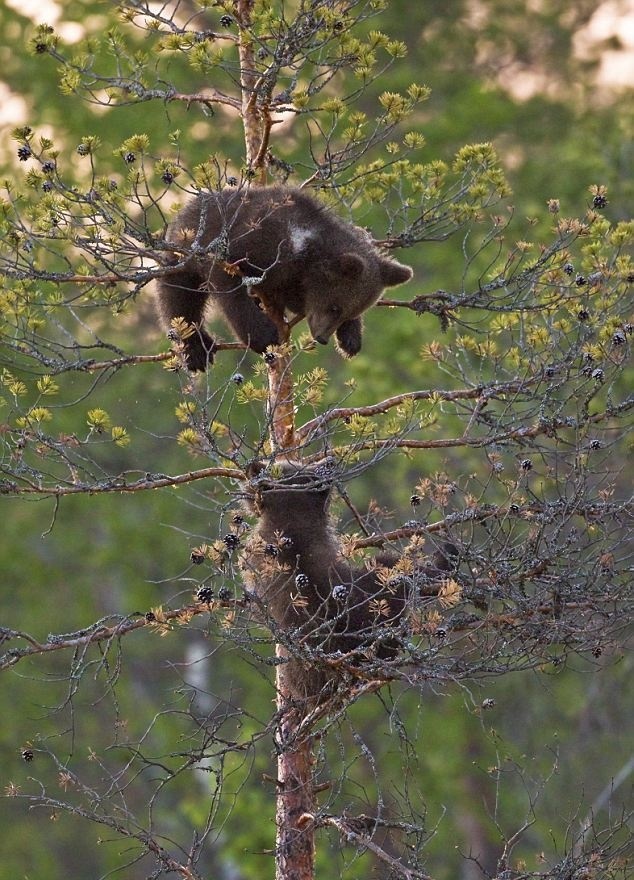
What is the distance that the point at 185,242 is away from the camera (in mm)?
6707

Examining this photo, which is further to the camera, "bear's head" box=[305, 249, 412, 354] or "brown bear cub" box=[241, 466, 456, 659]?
"bear's head" box=[305, 249, 412, 354]

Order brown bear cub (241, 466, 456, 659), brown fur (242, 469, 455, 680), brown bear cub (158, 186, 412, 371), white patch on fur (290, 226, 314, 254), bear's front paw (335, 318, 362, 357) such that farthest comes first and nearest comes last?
bear's front paw (335, 318, 362, 357) < white patch on fur (290, 226, 314, 254) < brown bear cub (158, 186, 412, 371) < brown fur (242, 469, 455, 680) < brown bear cub (241, 466, 456, 659)

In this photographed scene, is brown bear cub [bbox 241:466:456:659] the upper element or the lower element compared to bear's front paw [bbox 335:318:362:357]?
lower

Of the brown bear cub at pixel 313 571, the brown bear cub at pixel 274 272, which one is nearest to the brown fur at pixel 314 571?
the brown bear cub at pixel 313 571

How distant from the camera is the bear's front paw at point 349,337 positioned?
820 centimetres

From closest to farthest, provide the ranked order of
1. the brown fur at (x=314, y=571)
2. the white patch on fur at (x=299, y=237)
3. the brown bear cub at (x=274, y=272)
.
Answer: the brown fur at (x=314, y=571)
the brown bear cub at (x=274, y=272)
the white patch on fur at (x=299, y=237)

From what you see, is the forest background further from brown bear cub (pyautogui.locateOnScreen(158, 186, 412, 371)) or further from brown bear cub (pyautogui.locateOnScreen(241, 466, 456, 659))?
brown bear cub (pyautogui.locateOnScreen(241, 466, 456, 659))

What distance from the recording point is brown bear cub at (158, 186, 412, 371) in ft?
22.6

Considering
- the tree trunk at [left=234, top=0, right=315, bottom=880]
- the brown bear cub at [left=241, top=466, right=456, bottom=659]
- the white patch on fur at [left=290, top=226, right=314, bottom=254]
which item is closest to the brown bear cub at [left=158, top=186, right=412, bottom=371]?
the white patch on fur at [left=290, top=226, right=314, bottom=254]

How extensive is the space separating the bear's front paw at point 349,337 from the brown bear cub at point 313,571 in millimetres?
1315

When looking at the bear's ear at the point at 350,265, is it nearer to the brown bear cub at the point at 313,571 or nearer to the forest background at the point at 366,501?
the brown bear cub at the point at 313,571

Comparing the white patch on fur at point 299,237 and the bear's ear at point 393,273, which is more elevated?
the bear's ear at point 393,273

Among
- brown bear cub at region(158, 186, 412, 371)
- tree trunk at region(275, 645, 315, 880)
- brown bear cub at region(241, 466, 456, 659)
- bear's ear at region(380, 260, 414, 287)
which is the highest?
bear's ear at region(380, 260, 414, 287)

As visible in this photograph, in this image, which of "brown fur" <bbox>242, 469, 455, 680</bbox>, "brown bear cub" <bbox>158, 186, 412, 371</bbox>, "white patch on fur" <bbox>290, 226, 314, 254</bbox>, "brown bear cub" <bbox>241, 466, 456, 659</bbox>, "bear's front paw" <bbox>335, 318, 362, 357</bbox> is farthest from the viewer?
"bear's front paw" <bbox>335, 318, 362, 357</bbox>
